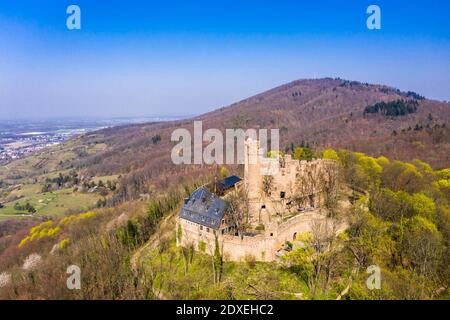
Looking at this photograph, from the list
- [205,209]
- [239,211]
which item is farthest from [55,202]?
[239,211]

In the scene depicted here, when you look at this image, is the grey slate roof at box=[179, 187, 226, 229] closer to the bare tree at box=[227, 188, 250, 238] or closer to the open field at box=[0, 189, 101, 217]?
the bare tree at box=[227, 188, 250, 238]

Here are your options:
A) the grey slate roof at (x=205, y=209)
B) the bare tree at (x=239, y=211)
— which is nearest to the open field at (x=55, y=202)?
the grey slate roof at (x=205, y=209)

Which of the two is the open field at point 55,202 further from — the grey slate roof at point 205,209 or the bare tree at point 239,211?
the bare tree at point 239,211

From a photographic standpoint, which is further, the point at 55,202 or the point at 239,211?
the point at 55,202

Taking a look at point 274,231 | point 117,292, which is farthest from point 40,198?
point 274,231

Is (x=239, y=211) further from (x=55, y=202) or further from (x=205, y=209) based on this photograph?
(x=55, y=202)

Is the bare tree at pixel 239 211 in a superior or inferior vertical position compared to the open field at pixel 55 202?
superior

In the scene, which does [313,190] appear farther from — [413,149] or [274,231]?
[413,149]

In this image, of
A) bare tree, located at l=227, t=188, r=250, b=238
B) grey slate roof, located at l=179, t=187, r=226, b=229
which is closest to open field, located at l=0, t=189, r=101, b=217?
grey slate roof, located at l=179, t=187, r=226, b=229

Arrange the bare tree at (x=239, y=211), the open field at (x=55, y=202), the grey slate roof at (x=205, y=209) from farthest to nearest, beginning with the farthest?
the open field at (x=55, y=202) < the grey slate roof at (x=205, y=209) < the bare tree at (x=239, y=211)
